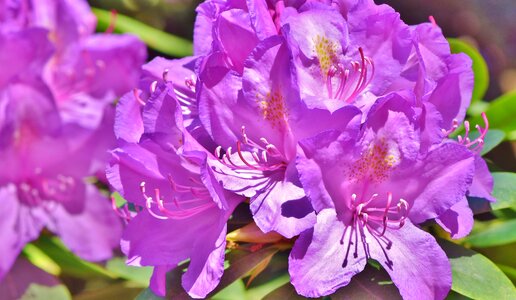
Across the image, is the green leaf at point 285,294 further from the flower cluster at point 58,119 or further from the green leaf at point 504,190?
the flower cluster at point 58,119

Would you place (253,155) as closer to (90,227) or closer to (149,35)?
(90,227)

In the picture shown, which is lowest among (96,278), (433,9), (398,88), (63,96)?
(96,278)

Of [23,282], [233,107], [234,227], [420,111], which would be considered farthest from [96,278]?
[420,111]

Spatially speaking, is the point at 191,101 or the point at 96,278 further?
the point at 96,278

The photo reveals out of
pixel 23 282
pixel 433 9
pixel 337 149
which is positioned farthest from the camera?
pixel 433 9

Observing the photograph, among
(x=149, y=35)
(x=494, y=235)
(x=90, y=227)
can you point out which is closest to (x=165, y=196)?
(x=494, y=235)

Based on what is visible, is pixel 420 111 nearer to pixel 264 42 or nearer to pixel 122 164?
pixel 264 42

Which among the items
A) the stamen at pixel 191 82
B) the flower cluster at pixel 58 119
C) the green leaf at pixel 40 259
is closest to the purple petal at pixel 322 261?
the stamen at pixel 191 82

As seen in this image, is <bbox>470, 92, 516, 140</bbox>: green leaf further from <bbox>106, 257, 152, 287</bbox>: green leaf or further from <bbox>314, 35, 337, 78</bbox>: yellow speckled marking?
<bbox>106, 257, 152, 287</bbox>: green leaf
